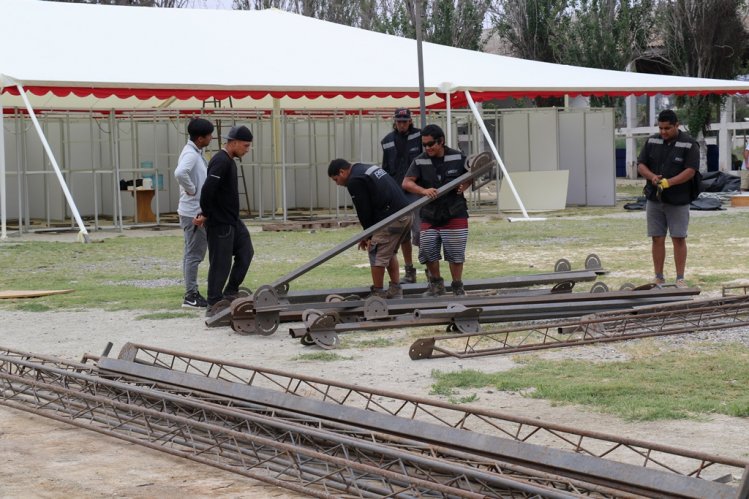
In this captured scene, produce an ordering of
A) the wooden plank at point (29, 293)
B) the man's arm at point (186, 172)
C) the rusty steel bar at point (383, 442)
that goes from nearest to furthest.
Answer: the rusty steel bar at point (383, 442) < the man's arm at point (186, 172) < the wooden plank at point (29, 293)

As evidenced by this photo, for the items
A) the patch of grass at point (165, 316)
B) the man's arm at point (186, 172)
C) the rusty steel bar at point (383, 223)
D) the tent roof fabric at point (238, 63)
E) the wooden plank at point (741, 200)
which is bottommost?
the patch of grass at point (165, 316)

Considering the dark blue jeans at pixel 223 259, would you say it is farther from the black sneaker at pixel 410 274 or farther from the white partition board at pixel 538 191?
the white partition board at pixel 538 191

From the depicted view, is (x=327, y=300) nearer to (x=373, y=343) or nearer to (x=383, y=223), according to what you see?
(x=383, y=223)

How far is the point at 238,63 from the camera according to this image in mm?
23406

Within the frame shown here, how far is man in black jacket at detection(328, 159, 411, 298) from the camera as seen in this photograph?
10172 mm

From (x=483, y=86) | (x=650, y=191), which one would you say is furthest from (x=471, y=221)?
(x=650, y=191)

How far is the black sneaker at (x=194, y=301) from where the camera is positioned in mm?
11391

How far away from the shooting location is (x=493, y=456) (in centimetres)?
520

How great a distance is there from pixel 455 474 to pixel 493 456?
0.22 meters

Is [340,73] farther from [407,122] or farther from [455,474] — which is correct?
[455,474]

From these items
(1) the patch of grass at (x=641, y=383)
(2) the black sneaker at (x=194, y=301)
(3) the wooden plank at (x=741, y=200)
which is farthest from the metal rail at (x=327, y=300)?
(3) the wooden plank at (x=741, y=200)

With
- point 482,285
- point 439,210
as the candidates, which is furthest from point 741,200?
point 439,210

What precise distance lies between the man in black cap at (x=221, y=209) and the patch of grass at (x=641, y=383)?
337 centimetres

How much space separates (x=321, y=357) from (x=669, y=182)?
4091mm
